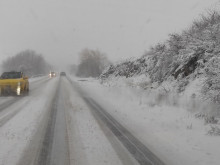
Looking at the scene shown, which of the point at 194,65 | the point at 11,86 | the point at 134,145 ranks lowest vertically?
the point at 134,145

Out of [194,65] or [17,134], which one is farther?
[194,65]

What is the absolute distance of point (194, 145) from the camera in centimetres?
600

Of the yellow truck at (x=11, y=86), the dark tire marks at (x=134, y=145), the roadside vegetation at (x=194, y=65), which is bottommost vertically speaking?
the dark tire marks at (x=134, y=145)

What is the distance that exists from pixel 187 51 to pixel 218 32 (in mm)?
3084

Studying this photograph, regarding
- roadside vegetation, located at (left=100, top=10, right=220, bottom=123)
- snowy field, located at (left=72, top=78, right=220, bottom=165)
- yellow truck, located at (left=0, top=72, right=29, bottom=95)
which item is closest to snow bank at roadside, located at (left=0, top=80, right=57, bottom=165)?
snowy field, located at (left=72, top=78, right=220, bottom=165)

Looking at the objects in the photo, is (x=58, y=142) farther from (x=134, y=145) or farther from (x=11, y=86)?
(x=11, y=86)

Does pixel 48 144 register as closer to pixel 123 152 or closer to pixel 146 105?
pixel 123 152

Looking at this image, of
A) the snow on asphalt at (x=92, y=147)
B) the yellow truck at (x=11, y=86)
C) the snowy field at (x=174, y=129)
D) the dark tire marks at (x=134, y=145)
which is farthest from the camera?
the yellow truck at (x=11, y=86)

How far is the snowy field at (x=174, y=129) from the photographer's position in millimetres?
5258

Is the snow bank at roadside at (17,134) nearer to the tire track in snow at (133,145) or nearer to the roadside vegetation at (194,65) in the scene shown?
the tire track in snow at (133,145)

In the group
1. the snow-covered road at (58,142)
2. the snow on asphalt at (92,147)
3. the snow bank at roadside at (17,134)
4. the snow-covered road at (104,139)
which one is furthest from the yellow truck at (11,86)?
the snow on asphalt at (92,147)

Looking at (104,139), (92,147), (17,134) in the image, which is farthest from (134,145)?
(17,134)

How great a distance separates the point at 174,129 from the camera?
7.54m

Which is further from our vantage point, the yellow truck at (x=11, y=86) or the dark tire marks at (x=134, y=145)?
the yellow truck at (x=11, y=86)
